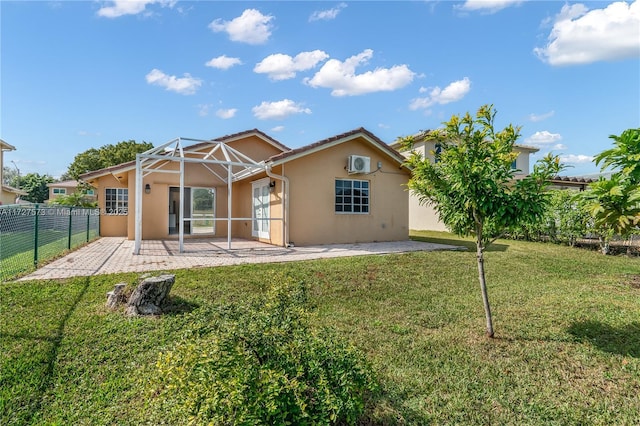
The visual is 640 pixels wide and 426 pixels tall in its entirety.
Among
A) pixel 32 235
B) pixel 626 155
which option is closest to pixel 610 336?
pixel 626 155

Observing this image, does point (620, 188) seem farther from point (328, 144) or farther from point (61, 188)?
point (61, 188)

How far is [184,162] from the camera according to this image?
15102mm

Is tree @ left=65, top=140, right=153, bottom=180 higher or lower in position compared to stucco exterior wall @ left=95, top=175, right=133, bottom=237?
higher

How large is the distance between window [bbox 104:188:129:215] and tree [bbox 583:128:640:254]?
20145 mm

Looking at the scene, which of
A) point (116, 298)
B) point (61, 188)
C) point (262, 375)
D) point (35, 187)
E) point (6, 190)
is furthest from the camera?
point (35, 187)

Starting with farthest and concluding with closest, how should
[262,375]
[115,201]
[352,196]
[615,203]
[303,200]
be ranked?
1. [115,201]
2. [352,196]
3. [303,200]
4. [615,203]
5. [262,375]

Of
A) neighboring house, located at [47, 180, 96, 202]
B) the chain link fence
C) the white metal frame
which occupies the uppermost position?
neighboring house, located at [47, 180, 96, 202]

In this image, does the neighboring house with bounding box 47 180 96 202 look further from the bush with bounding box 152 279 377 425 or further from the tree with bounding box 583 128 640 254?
the tree with bounding box 583 128 640 254

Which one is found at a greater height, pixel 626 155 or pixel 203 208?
pixel 626 155

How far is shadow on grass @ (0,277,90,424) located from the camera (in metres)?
3.09

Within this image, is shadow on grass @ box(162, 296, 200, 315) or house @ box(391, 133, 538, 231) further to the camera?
house @ box(391, 133, 538, 231)

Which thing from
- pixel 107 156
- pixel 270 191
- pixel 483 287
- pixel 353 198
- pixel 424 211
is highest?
pixel 107 156

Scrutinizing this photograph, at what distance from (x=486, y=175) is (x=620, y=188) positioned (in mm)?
1365

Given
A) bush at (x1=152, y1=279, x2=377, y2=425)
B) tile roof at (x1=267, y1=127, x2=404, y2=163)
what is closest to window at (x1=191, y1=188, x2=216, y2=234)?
tile roof at (x1=267, y1=127, x2=404, y2=163)
